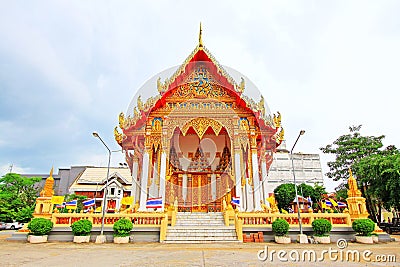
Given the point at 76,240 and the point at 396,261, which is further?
the point at 76,240

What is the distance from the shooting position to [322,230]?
9.00 metres

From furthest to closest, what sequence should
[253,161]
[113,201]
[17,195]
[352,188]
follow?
[113,201] < [17,195] < [253,161] < [352,188]

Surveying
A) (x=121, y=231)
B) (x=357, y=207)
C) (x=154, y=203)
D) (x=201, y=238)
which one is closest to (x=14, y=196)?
(x=154, y=203)

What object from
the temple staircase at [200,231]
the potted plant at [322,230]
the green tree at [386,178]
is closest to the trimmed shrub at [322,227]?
the potted plant at [322,230]

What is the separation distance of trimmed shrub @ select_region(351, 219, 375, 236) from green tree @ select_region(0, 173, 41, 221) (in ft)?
88.6

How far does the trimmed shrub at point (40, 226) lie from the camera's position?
9.10 metres

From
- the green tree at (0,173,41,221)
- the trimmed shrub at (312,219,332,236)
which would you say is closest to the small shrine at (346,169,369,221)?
the trimmed shrub at (312,219,332,236)

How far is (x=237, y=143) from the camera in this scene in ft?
42.9

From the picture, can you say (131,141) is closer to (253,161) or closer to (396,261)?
(253,161)

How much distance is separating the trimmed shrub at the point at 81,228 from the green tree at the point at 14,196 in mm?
19678

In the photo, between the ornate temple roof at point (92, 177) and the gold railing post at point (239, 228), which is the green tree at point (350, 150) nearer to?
the gold railing post at point (239, 228)

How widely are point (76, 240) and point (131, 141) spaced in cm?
605

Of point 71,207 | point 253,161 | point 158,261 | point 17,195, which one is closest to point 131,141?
point 71,207

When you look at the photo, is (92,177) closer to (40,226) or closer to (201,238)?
(40,226)
